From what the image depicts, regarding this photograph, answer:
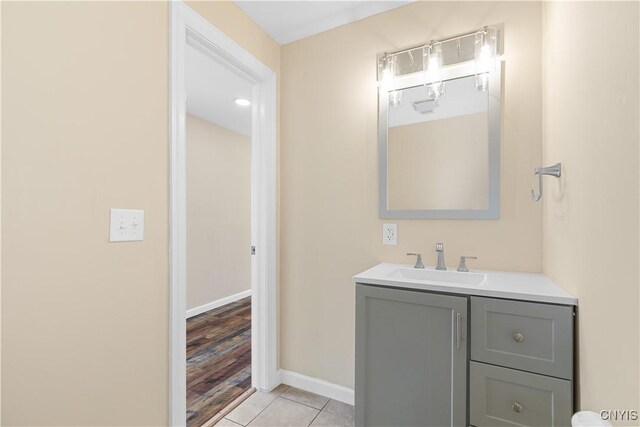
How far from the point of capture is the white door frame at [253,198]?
1.37 meters

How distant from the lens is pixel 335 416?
176cm

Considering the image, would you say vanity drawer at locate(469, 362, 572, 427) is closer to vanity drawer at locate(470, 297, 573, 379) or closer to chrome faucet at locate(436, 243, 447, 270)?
vanity drawer at locate(470, 297, 573, 379)

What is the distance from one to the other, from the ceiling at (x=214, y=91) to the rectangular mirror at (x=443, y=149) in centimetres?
110

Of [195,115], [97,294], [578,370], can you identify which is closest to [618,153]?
[578,370]

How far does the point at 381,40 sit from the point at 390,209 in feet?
3.41

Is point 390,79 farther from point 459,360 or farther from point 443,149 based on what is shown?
point 459,360

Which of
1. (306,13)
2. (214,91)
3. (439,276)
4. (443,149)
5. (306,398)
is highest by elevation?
(306,13)

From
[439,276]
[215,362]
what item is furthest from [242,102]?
[439,276]

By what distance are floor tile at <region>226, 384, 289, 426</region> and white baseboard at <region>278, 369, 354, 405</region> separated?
7 centimetres

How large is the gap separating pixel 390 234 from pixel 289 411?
122 centimetres

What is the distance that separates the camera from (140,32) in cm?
125

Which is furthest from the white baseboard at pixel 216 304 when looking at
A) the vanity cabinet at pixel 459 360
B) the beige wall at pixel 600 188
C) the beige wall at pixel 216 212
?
the beige wall at pixel 600 188

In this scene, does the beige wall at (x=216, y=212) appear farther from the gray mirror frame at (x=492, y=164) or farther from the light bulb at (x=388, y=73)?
the gray mirror frame at (x=492, y=164)

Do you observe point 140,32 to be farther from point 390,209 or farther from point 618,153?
point 618,153
